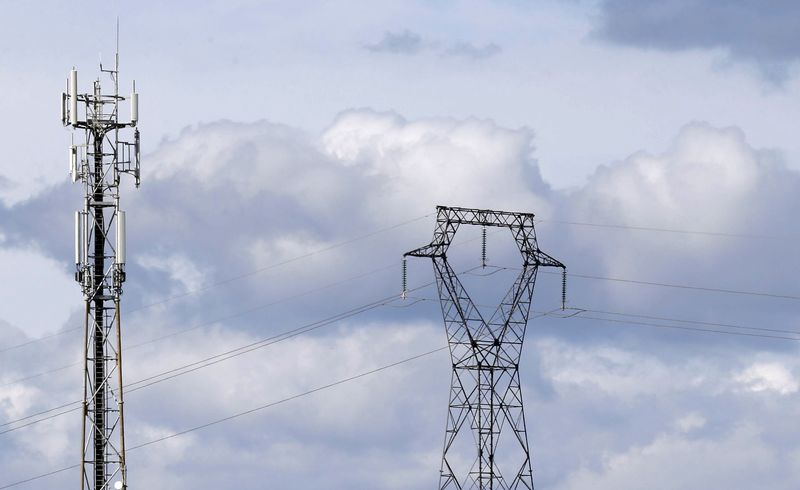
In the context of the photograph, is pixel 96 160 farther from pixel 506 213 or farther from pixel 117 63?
pixel 506 213

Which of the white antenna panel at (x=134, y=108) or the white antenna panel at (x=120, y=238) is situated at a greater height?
the white antenna panel at (x=134, y=108)

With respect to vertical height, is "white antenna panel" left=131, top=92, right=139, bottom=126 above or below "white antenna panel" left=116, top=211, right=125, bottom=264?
above

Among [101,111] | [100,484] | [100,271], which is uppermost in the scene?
[101,111]

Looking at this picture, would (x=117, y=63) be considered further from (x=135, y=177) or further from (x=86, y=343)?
(x=86, y=343)

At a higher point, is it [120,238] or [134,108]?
[134,108]

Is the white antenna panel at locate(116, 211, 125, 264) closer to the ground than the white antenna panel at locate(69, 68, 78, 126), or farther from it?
closer to the ground

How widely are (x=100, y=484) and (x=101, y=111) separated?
82.9ft

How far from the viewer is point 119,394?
154 meters

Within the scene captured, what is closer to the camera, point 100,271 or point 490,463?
point 100,271

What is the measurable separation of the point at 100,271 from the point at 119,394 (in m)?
8.51

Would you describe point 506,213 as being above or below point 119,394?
above

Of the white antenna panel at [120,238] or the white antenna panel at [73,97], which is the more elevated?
the white antenna panel at [73,97]

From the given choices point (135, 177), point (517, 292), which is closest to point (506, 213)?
point (517, 292)

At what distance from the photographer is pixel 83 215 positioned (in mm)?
156125
